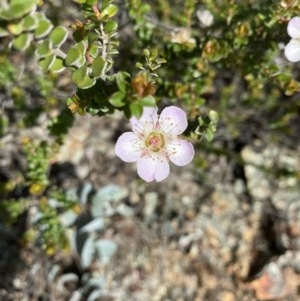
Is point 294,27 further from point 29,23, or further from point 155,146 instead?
point 29,23

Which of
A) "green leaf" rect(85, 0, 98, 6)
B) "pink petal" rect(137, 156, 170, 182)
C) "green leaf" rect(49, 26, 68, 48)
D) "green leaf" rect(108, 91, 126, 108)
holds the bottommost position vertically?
"pink petal" rect(137, 156, 170, 182)

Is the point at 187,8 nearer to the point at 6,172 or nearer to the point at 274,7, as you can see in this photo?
the point at 274,7

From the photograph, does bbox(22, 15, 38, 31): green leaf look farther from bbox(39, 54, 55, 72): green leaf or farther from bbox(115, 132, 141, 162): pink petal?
bbox(115, 132, 141, 162): pink petal

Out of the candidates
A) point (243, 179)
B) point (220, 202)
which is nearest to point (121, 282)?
point (220, 202)

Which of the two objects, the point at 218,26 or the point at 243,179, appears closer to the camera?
the point at 218,26

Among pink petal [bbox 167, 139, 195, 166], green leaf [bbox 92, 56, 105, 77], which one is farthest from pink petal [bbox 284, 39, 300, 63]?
green leaf [bbox 92, 56, 105, 77]

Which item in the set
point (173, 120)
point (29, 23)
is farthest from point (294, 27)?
point (29, 23)
